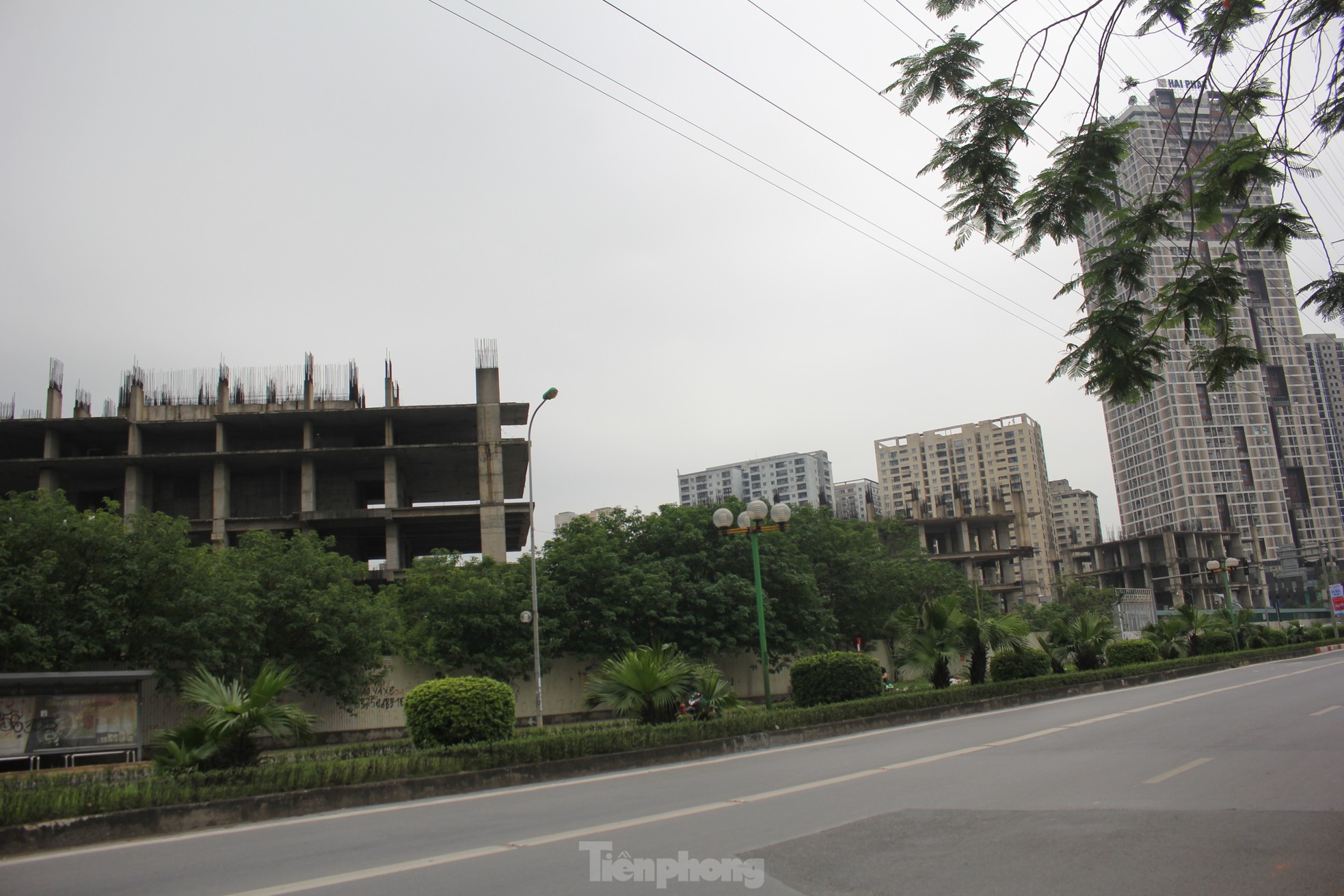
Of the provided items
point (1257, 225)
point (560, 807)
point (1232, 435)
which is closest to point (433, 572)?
point (560, 807)

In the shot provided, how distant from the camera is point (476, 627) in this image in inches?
1209

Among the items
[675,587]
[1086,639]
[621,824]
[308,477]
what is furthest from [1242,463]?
[621,824]

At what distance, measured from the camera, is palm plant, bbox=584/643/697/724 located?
15.9 meters

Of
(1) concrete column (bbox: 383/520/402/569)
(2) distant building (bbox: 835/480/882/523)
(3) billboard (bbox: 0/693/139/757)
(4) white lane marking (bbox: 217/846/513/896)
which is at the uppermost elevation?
(2) distant building (bbox: 835/480/882/523)

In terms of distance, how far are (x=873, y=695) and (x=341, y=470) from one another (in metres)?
39.6

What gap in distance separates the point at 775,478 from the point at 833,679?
6435 inches

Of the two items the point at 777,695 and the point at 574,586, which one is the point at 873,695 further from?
the point at 777,695

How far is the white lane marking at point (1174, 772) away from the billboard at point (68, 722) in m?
19.9

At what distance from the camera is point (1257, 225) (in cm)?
727

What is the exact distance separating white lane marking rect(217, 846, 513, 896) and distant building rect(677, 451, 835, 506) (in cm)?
16785

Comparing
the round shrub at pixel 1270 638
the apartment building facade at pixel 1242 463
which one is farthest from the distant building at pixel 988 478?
the round shrub at pixel 1270 638

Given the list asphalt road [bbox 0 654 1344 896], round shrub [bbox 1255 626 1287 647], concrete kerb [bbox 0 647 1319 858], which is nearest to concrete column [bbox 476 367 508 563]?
concrete kerb [bbox 0 647 1319 858]

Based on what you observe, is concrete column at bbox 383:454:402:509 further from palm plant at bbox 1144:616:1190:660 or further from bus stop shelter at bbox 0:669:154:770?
palm plant at bbox 1144:616:1190:660

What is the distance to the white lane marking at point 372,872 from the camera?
6316 mm
